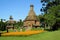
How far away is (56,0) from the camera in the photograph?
4809 cm

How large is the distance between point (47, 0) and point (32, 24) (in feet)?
78.1

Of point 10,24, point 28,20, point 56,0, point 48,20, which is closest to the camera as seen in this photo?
point 48,20

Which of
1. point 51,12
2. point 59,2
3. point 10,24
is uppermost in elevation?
point 59,2

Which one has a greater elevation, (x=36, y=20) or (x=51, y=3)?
(x=51, y=3)

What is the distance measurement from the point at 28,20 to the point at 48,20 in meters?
29.6

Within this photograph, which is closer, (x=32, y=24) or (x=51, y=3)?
(x=51, y=3)

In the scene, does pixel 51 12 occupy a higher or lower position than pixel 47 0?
lower

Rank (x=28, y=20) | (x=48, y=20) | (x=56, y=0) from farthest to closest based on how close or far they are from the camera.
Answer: (x=28, y=20) < (x=56, y=0) < (x=48, y=20)

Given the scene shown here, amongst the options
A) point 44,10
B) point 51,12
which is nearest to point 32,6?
point 44,10

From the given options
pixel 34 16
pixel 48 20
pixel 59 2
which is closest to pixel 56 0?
pixel 59 2

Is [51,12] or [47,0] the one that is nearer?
[51,12]

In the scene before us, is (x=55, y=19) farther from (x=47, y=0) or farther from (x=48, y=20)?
(x=47, y=0)

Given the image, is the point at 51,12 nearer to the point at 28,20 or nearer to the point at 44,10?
the point at 44,10

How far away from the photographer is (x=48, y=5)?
166 ft
